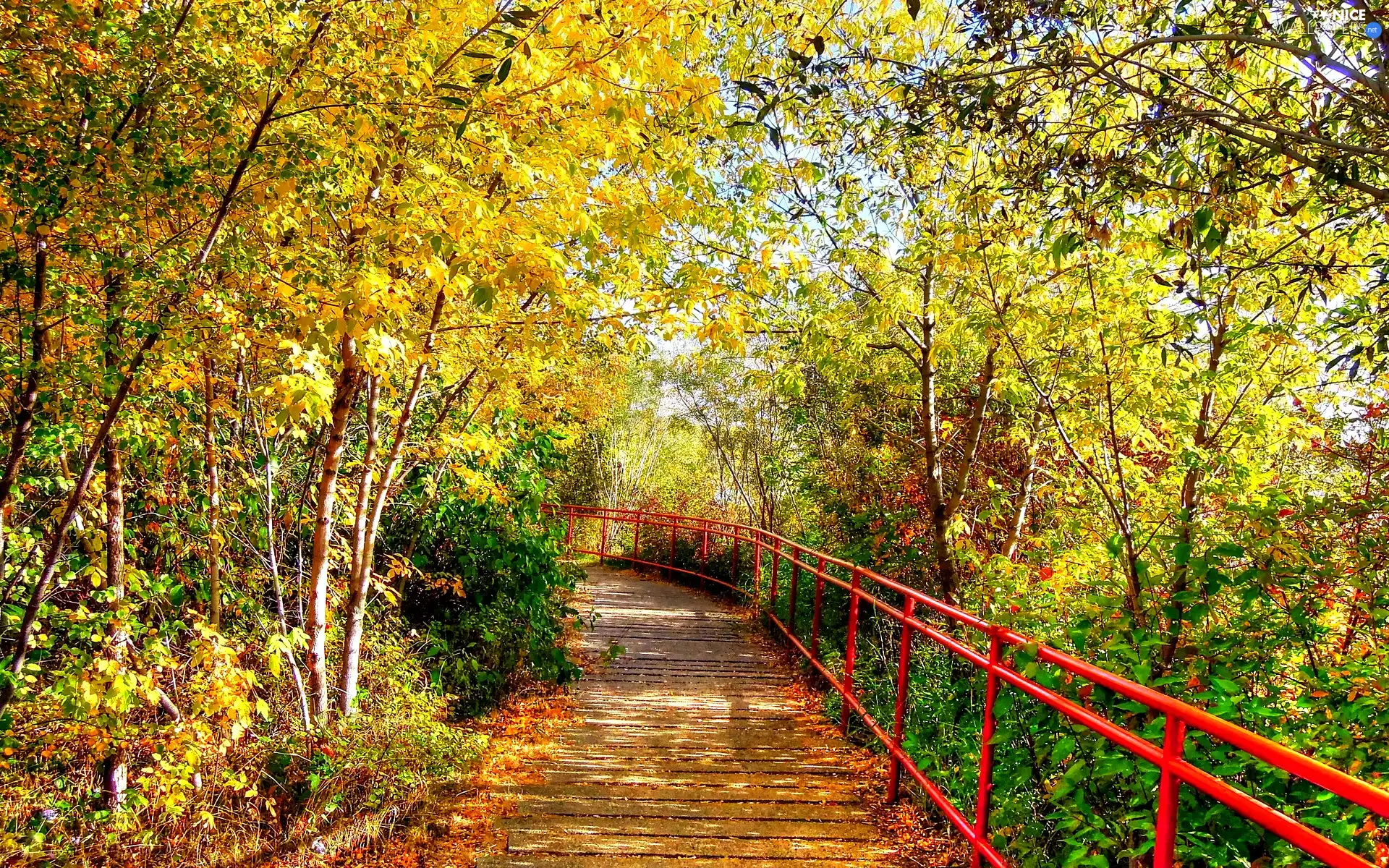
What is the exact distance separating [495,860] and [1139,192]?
3.84m

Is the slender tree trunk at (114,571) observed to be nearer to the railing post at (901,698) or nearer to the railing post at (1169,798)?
the railing post at (901,698)

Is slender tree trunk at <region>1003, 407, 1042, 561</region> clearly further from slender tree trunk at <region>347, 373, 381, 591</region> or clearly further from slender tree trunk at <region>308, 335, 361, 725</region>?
slender tree trunk at <region>308, 335, 361, 725</region>

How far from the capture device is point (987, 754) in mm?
3148

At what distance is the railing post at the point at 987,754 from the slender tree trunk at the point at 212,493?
348 cm

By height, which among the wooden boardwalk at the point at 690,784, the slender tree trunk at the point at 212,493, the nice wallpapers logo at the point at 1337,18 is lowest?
the wooden boardwalk at the point at 690,784

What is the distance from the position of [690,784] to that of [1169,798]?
9.34 ft

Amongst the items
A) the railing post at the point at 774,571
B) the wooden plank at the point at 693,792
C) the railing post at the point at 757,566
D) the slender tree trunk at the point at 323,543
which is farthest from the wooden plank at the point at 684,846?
the railing post at the point at 757,566

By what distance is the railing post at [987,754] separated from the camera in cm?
312

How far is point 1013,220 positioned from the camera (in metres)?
4.28

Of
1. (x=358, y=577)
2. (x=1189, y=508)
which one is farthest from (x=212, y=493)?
(x=1189, y=508)

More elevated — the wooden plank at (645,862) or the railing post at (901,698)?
the railing post at (901,698)

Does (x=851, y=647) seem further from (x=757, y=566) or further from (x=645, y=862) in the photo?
(x=757, y=566)

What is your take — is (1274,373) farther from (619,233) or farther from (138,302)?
(138,302)

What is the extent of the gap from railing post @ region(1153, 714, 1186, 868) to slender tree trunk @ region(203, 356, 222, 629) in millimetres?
3867
